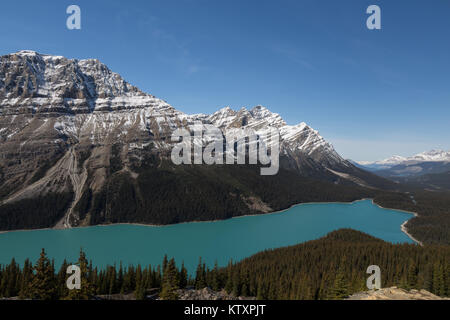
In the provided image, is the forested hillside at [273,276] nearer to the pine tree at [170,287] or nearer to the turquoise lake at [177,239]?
the pine tree at [170,287]

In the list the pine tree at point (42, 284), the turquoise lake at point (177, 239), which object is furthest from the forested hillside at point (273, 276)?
the turquoise lake at point (177, 239)

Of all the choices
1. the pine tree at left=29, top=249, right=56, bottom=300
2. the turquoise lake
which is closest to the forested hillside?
the pine tree at left=29, top=249, right=56, bottom=300

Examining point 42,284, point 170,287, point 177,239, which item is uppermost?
point 42,284

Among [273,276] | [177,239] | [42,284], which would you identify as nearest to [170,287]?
[42,284]

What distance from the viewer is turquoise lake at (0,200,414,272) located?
106438 millimetres

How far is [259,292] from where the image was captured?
5184 centimetres

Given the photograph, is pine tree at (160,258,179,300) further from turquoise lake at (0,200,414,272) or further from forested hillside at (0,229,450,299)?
turquoise lake at (0,200,414,272)

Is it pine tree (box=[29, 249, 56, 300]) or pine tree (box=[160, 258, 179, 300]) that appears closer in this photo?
pine tree (box=[29, 249, 56, 300])

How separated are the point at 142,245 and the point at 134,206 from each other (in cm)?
6260

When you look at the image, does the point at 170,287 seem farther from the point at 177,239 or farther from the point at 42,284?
the point at 177,239

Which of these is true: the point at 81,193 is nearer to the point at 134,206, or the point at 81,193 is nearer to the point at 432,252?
the point at 134,206

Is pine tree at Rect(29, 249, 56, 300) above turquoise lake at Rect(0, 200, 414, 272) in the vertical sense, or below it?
above

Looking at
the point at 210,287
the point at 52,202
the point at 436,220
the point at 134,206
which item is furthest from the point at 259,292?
the point at 436,220

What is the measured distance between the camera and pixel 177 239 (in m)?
138
